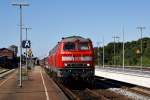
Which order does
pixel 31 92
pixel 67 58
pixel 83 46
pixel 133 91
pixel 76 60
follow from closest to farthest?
pixel 31 92, pixel 133 91, pixel 76 60, pixel 67 58, pixel 83 46

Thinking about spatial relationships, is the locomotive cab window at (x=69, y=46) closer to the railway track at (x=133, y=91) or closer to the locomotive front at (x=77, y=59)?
the locomotive front at (x=77, y=59)

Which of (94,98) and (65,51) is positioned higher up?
(65,51)

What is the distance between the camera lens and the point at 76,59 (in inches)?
1160

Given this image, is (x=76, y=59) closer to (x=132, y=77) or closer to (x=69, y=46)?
(x=69, y=46)

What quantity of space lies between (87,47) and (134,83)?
244 inches

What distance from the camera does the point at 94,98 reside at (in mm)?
23031

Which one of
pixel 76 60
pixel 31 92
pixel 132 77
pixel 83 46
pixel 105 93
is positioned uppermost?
pixel 83 46

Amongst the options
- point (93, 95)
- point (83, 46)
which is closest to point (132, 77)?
point (83, 46)

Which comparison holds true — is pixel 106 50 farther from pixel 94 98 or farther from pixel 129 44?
pixel 94 98

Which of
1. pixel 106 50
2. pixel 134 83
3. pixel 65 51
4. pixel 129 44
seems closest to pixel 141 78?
pixel 134 83

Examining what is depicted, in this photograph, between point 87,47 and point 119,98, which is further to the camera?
point 87,47

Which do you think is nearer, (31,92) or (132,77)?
(31,92)

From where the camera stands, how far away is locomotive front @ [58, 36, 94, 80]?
29.0 metres

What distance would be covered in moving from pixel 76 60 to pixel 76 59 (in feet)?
0.33
